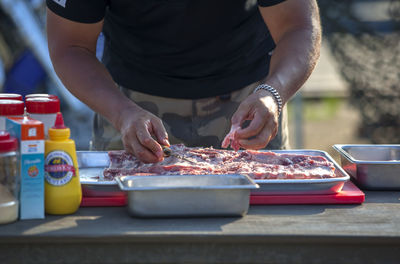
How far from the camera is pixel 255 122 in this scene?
6.79ft

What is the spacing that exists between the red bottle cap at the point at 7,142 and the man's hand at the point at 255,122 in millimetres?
802

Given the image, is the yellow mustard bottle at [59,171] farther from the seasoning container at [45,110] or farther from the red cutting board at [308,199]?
the red cutting board at [308,199]

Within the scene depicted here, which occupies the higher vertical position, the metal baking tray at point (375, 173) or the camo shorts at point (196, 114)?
the camo shorts at point (196, 114)

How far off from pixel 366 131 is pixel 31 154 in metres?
4.82

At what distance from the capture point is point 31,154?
1706 millimetres

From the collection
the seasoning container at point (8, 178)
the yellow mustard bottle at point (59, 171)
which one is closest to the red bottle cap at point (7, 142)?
the seasoning container at point (8, 178)

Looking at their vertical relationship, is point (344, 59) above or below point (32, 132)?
above

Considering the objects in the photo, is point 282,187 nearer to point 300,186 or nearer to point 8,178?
point 300,186

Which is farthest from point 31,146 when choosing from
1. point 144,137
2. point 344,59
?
point 344,59

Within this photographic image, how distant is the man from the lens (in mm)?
2463

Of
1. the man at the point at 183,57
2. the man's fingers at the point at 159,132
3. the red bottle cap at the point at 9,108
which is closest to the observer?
the red bottle cap at the point at 9,108

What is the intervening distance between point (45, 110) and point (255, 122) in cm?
76

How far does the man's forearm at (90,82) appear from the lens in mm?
2369

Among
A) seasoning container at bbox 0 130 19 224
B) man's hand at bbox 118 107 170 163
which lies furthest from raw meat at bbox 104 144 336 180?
seasoning container at bbox 0 130 19 224
